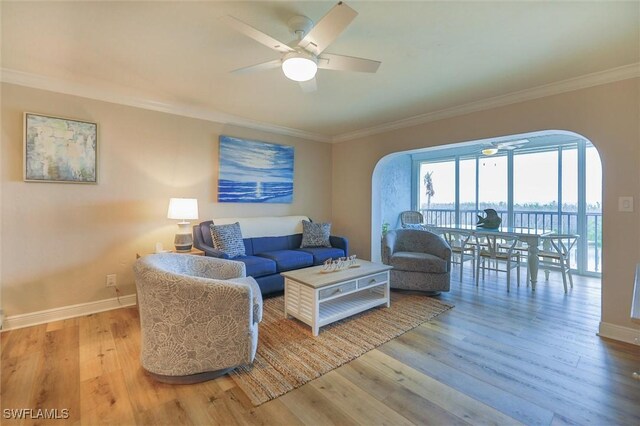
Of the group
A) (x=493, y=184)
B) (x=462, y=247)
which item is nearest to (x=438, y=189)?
(x=493, y=184)

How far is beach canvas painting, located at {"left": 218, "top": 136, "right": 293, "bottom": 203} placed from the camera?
159 inches

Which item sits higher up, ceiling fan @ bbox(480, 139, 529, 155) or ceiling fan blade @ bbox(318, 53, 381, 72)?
ceiling fan @ bbox(480, 139, 529, 155)

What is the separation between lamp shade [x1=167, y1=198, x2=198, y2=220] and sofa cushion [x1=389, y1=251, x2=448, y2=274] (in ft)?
8.41

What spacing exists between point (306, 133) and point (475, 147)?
3.51 m

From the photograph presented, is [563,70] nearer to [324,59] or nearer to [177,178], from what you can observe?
[324,59]

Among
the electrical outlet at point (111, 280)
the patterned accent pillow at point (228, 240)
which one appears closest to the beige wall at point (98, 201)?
the electrical outlet at point (111, 280)

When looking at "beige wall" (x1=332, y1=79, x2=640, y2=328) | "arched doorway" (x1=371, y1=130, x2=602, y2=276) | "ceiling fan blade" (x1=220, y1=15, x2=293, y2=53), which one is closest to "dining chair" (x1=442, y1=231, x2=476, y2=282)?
"arched doorway" (x1=371, y1=130, x2=602, y2=276)

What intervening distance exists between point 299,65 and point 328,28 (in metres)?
0.36

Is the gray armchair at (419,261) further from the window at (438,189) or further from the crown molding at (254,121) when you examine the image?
the window at (438,189)

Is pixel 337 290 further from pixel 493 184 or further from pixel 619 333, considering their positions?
pixel 493 184

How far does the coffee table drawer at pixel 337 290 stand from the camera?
8.56 ft

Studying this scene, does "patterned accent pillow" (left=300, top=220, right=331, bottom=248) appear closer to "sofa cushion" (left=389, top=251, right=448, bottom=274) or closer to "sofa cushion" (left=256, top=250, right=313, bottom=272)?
"sofa cushion" (left=256, top=250, right=313, bottom=272)

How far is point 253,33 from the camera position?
1728 millimetres

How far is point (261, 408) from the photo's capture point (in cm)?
165
